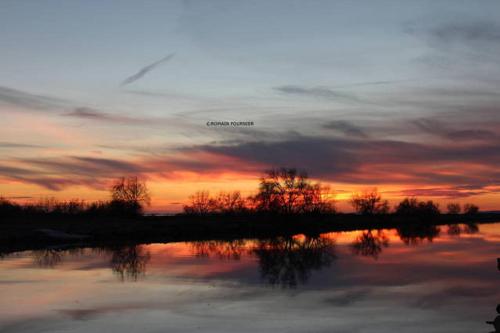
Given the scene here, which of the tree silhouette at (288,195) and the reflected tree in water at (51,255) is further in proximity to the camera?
the tree silhouette at (288,195)

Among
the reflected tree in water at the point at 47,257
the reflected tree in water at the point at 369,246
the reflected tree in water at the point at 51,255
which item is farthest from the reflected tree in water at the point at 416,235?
the reflected tree in water at the point at 47,257

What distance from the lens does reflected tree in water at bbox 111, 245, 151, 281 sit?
2592 centimetres

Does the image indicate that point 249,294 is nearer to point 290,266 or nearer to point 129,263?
point 290,266

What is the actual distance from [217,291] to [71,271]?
10.2 metres

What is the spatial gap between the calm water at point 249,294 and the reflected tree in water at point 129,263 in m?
0.10

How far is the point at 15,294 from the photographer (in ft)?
65.2

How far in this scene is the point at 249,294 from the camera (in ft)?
65.4

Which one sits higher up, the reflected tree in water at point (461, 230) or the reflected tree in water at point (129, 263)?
the reflected tree in water at point (129, 263)

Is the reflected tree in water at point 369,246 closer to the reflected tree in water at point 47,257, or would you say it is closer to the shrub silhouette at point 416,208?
the reflected tree in water at point 47,257

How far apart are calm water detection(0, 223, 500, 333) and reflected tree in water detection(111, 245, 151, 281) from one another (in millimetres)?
102

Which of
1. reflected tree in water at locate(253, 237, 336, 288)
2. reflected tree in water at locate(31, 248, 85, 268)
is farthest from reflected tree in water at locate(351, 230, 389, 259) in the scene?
reflected tree in water at locate(31, 248, 85, 268)

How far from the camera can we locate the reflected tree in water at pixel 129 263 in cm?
2592

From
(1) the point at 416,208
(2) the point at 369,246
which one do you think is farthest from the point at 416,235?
(1) the point at 416,208

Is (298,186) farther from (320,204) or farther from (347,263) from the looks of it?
(347,263)
